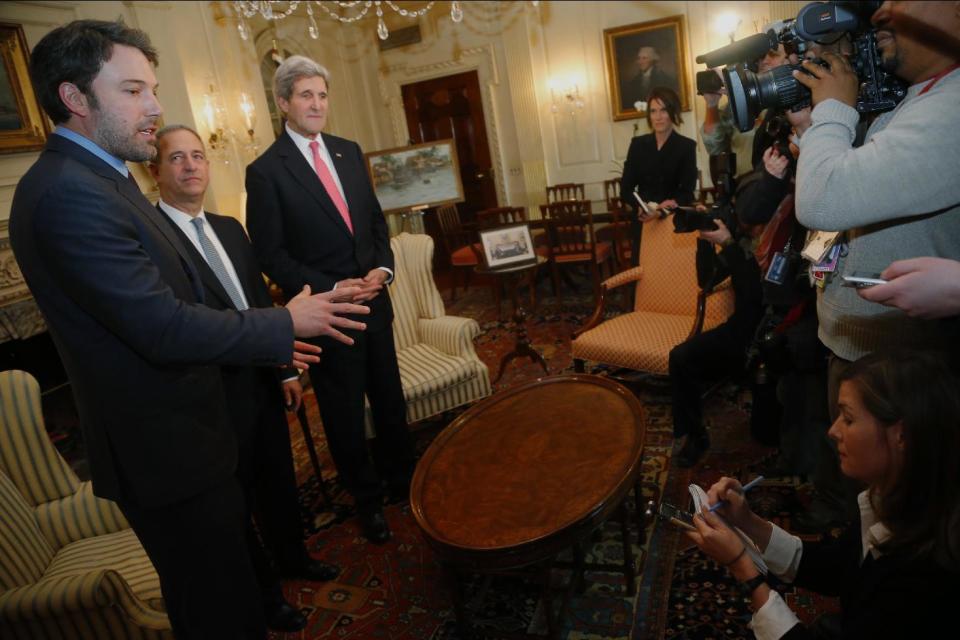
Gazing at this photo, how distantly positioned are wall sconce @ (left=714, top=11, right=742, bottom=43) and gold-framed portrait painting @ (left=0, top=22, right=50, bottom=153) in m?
6.62

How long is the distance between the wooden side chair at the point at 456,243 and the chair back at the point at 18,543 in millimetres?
4762

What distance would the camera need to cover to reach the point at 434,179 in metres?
5.75

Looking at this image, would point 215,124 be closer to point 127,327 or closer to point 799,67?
point 127,327

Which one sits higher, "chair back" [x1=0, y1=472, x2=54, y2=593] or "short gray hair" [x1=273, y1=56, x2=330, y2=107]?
"short gray hair" [x1=273, y1=56, x2=330, y2=107]

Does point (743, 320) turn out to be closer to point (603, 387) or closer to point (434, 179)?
point (603, 387)

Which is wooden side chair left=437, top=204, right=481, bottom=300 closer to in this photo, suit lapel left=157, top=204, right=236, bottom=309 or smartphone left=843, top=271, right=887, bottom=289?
suit lapel left=157, top=204, right=236, bottom=309

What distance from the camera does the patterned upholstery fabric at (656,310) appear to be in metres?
3.21

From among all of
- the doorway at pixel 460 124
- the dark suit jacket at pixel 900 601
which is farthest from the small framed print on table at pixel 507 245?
the doorway at pixel 460 124

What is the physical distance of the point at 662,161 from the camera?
4.46 m

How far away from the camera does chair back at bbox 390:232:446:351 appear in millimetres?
3668

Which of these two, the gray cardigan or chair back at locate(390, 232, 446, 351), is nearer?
the gray cardigan

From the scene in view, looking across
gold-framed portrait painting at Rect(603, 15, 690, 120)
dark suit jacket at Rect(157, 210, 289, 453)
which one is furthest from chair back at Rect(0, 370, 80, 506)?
gold-framed portrait painting at Rect(603, 15, 690, 120)

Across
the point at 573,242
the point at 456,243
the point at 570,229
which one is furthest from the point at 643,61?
A: the point at 456,243

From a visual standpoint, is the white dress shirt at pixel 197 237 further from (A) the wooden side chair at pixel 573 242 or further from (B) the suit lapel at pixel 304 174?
→ (A) the wooden side chair at pixel 573 242
